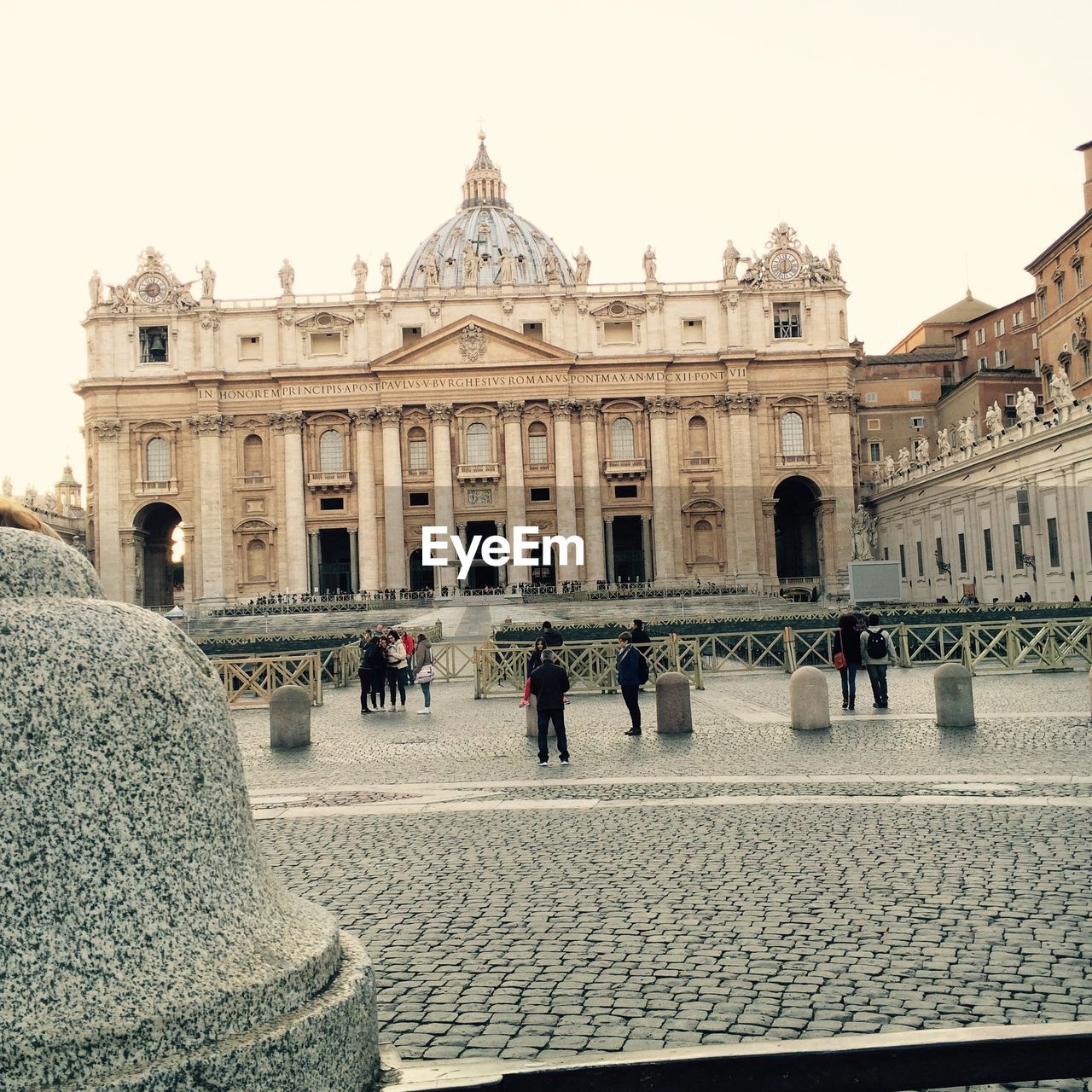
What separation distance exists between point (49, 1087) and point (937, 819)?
7698 mm

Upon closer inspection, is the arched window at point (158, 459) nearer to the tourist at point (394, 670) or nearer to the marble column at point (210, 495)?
the marble column at point (210, 495)

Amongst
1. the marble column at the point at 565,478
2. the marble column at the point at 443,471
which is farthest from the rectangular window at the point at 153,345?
the marble column at the point at 565,478

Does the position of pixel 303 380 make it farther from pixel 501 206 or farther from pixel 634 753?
pixel 634 753

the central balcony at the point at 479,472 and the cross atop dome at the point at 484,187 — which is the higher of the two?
the cross atop dome at the point at 484,187

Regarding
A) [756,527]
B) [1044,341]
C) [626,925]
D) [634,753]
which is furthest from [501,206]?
[626,925]

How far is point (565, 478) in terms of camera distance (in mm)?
65875

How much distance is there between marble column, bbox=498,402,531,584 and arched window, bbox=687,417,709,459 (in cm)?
1037

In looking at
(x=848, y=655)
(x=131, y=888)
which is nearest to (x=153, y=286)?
(x=848, y=655)

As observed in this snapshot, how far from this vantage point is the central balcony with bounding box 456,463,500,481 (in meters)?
66.0

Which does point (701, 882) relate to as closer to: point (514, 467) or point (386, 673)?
point (386, 673)

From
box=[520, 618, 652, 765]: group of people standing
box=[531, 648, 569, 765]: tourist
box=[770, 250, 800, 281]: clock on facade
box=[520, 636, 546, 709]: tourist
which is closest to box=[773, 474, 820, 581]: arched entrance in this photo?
box=[770, 250, 800, 281]: clock on facade

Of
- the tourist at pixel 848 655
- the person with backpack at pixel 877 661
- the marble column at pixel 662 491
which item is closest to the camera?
the person with backpack at pixel 877 661

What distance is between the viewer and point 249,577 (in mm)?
67062

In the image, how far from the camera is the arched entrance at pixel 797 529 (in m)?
69.8
